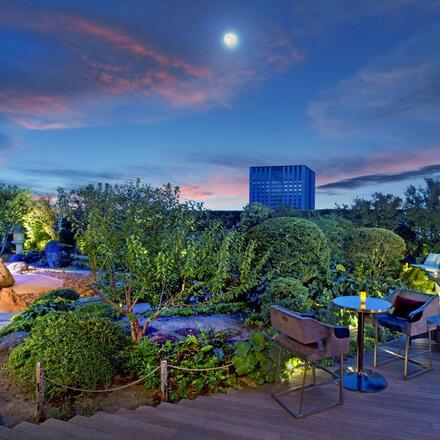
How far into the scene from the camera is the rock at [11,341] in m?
5.19

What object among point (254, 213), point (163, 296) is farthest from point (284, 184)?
point (163, 296)

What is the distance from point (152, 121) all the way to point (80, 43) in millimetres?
3289

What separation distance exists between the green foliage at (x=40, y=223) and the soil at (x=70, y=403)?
13.8m

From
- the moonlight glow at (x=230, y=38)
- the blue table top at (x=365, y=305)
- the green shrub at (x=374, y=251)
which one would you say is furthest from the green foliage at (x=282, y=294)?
the moonlight glow at (x=230, y=38)

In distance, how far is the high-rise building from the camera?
1644cm

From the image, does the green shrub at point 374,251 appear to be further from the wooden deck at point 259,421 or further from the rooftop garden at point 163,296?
the wooden deck at point 259,421

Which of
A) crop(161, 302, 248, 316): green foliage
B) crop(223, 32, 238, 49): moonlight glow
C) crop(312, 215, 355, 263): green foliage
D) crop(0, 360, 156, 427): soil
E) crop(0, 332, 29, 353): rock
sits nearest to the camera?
crop(0, 360, 156, 427): soil

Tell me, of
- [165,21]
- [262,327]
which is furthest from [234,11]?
[262,327]

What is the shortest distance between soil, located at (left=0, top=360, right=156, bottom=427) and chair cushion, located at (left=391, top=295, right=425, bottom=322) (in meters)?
3.20

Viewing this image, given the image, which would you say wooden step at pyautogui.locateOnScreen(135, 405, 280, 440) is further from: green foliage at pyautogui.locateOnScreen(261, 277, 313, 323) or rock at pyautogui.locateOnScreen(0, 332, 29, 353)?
rock at pyautogui.locateOnScreen(0, 332, 29, 353)

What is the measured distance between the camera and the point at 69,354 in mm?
4129

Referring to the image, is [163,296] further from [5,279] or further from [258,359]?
[5,279]

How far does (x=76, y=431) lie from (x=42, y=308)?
13.6 ft

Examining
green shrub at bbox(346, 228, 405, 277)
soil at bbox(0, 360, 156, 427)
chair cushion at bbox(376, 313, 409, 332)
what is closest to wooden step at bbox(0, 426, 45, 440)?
soil at bbox(0, 360, 156, 427)
